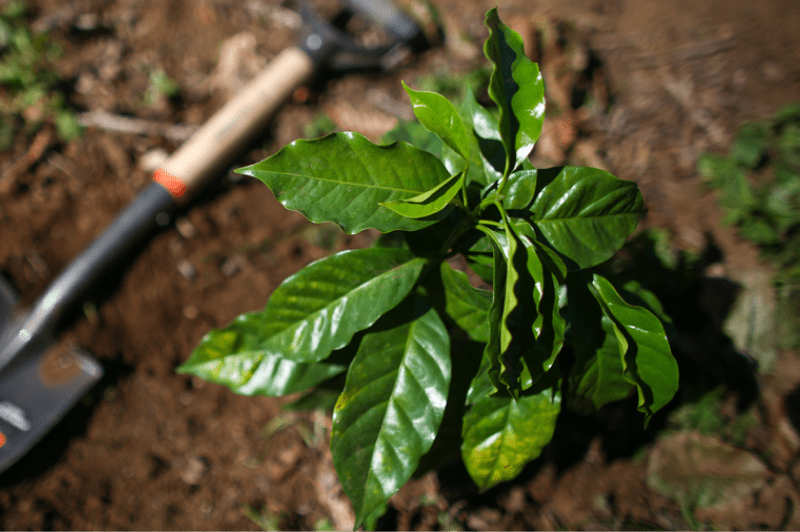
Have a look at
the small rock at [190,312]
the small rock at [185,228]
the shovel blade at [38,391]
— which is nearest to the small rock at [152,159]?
the small rock at [185,228]

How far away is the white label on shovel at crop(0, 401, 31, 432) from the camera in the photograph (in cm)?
181

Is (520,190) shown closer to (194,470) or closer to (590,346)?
(590,346)

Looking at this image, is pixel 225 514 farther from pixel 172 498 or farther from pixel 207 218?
pixel 207 218

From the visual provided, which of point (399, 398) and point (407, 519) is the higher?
point (399, 398)

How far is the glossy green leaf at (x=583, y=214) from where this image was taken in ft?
3.00

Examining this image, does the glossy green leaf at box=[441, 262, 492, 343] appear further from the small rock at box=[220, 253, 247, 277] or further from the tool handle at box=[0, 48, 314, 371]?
the tool handle at box=[0, 48, 314, 371]

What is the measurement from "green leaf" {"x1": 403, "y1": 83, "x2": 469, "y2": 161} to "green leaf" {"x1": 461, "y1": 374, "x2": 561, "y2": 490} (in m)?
0.58

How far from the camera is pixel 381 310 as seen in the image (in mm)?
947

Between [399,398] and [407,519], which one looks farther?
[407,519]

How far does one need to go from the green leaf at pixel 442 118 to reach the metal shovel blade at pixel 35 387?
1859mm

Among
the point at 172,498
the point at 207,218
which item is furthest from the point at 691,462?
the point at 207,218

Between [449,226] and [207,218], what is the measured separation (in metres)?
1.61

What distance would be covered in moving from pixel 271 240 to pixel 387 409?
1385mm

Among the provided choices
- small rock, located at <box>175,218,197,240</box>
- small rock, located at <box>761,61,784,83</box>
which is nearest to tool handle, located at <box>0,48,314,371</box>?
small rock, located at <box>175,218,197,240</box>
